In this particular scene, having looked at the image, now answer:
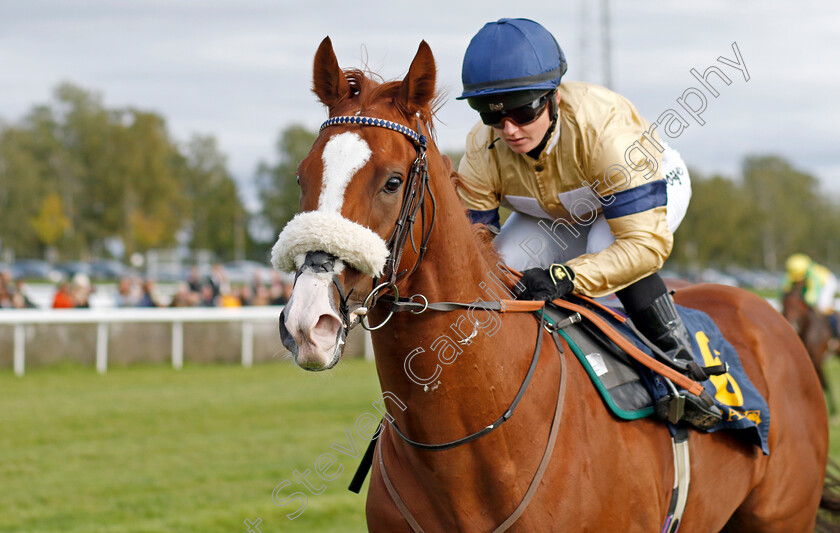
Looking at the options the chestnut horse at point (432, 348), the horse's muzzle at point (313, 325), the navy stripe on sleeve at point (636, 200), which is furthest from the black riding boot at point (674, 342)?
the horse's muzzle at point (313, 325)

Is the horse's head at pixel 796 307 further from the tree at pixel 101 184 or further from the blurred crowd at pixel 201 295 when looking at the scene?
the tree at pixel 101 184

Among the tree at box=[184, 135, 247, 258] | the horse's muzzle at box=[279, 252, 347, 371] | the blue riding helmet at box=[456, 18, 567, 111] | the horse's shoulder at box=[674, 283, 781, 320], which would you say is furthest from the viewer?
the tree at box=[184, 135, 247, 258]

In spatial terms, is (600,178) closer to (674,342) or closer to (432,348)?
(674,342)

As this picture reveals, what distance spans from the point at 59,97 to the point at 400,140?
2064 inches

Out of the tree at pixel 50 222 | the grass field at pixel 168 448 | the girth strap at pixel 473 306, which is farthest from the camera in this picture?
the tree at pixel 50 222

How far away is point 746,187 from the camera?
6606 cm

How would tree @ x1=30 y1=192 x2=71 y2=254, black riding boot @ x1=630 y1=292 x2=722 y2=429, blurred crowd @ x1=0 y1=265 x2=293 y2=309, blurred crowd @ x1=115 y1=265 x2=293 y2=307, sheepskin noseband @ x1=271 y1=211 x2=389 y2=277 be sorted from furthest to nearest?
tree @ x1=30 y1=192 x2=71 y2=254 → blurred crowd @ x1=115 y1=265 x2=293 y2=307 → blurred crowd @ x1=0 y1=265 x2=293 y2=309 → black riding boot @ x1=630 y1=292 x2=722 y2=429 → sheepskin noseband @ x1=271 y1=211 x2=389 y2=277

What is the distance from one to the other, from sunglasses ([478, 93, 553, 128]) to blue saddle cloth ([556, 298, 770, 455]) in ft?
2.45

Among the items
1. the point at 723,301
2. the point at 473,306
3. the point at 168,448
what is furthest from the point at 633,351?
the point at 168,448

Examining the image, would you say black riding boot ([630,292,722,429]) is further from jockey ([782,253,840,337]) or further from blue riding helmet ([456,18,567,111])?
jockey ([782,253,840,337])

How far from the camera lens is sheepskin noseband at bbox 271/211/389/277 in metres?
1.87

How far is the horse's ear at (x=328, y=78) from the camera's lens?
7.33 ft

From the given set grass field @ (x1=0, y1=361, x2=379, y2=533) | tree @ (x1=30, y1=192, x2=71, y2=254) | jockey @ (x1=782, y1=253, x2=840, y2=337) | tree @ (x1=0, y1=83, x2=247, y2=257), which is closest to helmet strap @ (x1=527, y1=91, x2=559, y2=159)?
grass field @ (x1=0, y1=361, x2=379, y2=533)

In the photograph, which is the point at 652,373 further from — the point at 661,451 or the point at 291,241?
the point at 291,241
